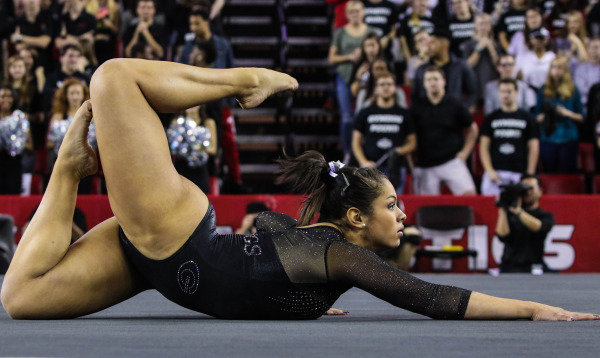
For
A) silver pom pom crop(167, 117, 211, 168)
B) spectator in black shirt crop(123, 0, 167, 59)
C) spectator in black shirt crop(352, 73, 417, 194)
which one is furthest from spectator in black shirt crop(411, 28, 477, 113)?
spectator in black shirt crop(123, 0, 167, 59)

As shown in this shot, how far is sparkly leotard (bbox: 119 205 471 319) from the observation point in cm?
327

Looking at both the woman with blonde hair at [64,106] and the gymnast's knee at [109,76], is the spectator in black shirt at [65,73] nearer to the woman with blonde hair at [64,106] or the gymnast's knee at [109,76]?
the woman with blonde hair at [64,106]

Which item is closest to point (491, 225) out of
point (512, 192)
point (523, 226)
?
point (523, 226)

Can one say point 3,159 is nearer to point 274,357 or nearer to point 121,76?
point 121,76

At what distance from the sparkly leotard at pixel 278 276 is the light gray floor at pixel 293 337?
86mm

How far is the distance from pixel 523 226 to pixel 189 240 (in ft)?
18.7

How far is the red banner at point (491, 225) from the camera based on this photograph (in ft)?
28.8

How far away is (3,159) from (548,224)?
18.5 feet

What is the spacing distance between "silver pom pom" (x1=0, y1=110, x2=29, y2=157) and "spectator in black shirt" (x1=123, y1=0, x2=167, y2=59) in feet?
7.21

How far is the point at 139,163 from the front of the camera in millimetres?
3311

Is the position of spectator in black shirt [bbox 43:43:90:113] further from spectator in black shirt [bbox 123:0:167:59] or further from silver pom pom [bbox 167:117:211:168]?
silver pom pom [bbox 167:117:211:168]

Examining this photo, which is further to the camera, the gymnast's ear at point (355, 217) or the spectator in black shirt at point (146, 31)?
the spectator in black shirt at point (146, 31)

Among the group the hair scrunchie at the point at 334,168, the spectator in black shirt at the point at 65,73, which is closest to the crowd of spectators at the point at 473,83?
the spectator in black shirt at the point at 65,73

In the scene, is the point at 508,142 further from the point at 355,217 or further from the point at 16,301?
the point at 16,301
